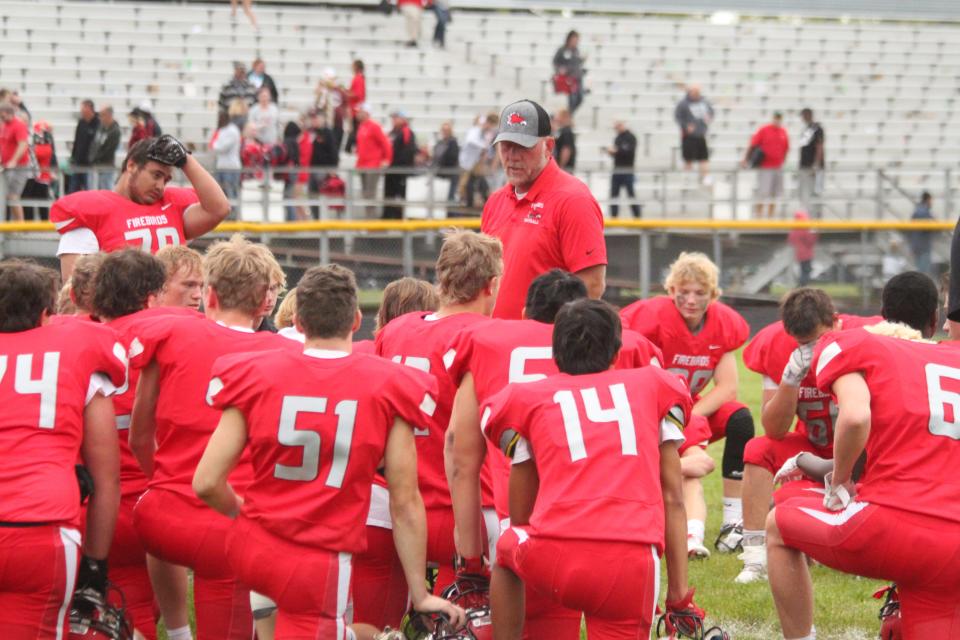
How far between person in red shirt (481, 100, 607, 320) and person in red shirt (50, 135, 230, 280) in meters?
1.60

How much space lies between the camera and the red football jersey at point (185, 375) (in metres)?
4.80

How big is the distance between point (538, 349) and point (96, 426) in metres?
1.48

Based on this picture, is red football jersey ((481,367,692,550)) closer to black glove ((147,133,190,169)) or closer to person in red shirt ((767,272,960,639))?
person in red shirt ((767,272,960,639))

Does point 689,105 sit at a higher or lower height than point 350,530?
higher

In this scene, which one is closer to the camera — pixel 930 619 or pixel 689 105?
pixel 930 619

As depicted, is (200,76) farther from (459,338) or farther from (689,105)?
(459,338)

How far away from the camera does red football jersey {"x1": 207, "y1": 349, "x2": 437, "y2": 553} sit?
4.29 m

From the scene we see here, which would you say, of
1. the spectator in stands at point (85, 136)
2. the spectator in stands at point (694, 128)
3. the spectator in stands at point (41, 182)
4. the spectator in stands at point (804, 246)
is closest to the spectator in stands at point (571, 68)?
the spectator in stands at point (694, 128)

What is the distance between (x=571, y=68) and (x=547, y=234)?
57.1 feet

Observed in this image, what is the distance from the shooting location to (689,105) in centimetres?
2147

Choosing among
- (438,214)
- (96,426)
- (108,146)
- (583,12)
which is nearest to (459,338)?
(96,426)

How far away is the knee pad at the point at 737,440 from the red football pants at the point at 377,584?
2.97m

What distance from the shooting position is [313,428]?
4293 mm

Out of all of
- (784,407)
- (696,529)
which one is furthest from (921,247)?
(784,407)
